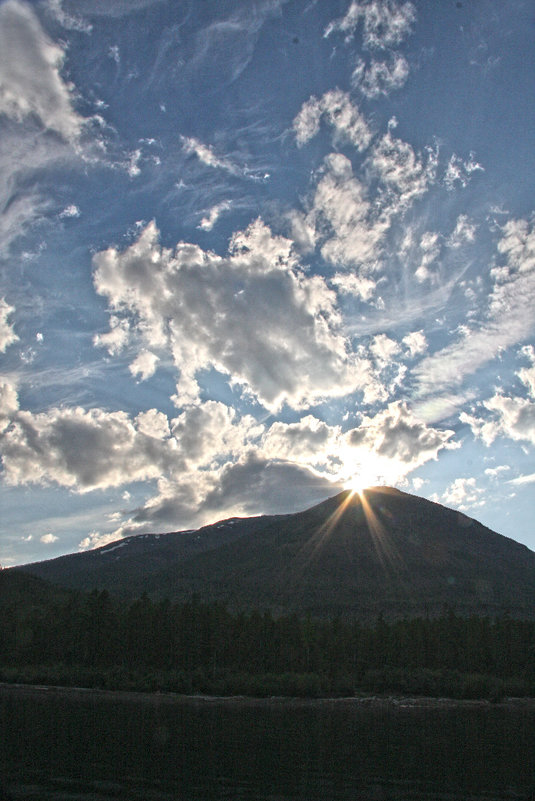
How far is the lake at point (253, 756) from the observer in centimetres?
3094

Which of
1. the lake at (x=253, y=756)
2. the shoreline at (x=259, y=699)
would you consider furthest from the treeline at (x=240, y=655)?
the lake at (x=253, y=756)

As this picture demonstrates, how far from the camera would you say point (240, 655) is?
12775 cm

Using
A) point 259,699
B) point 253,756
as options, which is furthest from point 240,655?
point 253,756

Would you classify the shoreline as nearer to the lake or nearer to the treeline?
the treeline

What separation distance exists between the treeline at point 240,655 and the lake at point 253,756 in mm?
38077

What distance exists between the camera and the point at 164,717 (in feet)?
226

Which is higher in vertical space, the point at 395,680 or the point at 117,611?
the point at 117,611

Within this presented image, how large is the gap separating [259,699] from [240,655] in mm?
18022

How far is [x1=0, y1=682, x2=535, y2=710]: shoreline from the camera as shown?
326 ft

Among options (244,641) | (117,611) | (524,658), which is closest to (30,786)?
(244,641)

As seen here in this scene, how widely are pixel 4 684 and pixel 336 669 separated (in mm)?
69042

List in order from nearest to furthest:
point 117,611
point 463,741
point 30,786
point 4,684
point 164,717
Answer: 1. point 30,786
2. point 463,741
3. point 164,717
4. point 4,684
5. point 117,611

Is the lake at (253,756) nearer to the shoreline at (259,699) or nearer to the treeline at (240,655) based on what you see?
the shoreline at (259,699)

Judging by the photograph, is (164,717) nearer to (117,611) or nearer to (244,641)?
(244,641)
